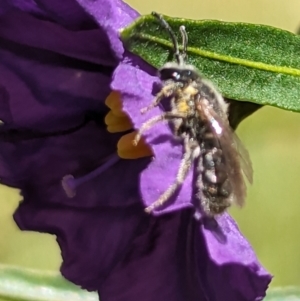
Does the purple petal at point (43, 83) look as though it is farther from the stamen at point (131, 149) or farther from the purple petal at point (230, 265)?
the purple petal at point (230, 265)

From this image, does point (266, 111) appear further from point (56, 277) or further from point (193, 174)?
point (193, 174)

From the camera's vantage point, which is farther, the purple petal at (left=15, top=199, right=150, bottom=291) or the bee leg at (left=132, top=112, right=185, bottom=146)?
the purple petal at (left=15, top=199, right=150, bottom=291)

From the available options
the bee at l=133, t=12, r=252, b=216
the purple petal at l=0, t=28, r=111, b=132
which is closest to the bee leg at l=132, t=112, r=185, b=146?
the bee at l=133, t=12, r=252, b=216

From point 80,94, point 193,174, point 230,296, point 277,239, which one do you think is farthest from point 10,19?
point 277,239

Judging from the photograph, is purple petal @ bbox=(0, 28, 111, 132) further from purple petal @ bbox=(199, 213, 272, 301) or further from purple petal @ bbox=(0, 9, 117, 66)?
purple petal @ bbox=(199, 213, 272, 301)

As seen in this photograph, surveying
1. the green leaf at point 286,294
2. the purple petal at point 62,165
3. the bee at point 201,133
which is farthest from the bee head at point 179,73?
the green leaf at point 286,294

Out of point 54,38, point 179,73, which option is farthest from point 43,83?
point 179,73

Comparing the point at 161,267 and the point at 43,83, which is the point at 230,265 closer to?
the point at 161,267
